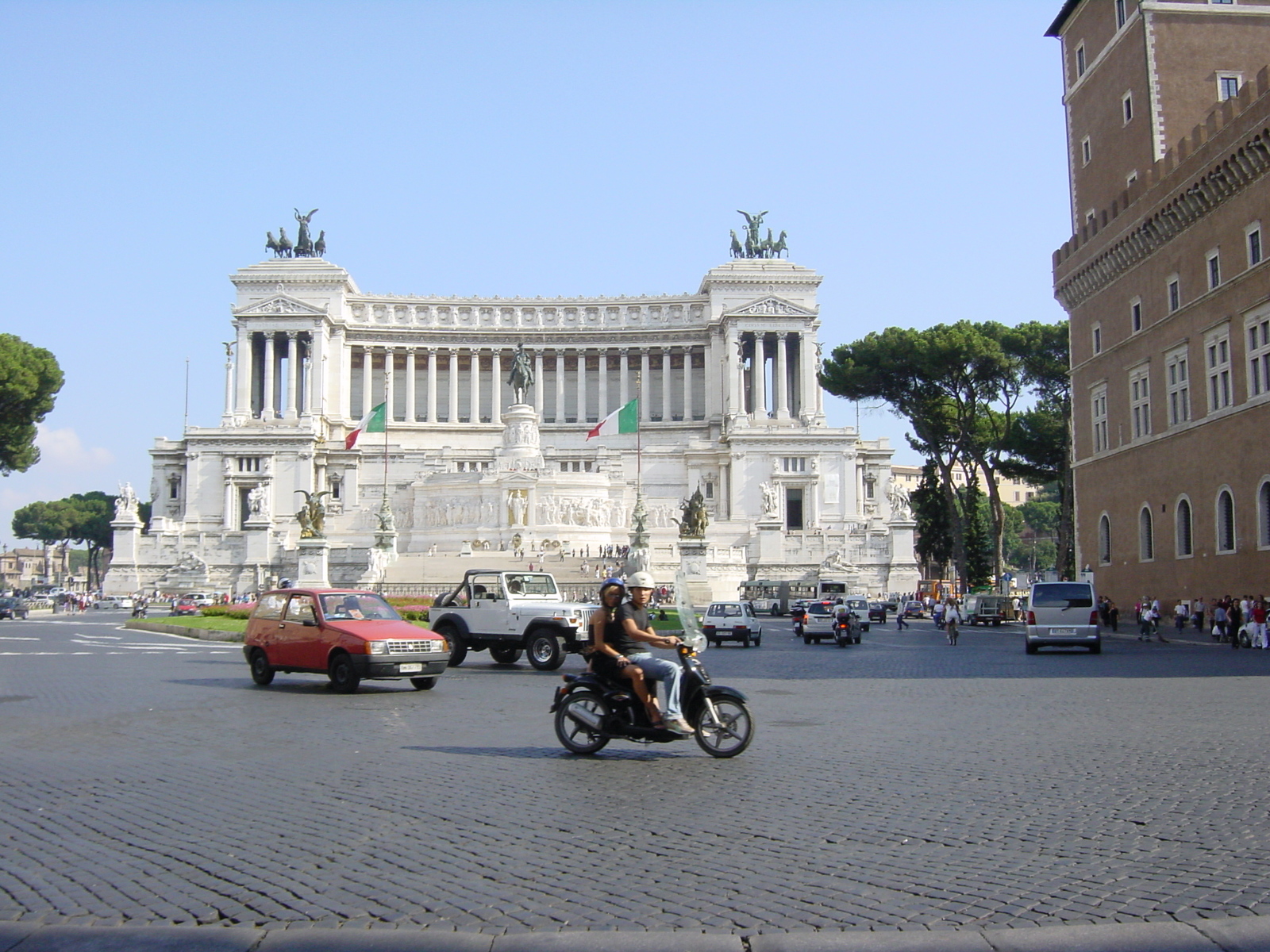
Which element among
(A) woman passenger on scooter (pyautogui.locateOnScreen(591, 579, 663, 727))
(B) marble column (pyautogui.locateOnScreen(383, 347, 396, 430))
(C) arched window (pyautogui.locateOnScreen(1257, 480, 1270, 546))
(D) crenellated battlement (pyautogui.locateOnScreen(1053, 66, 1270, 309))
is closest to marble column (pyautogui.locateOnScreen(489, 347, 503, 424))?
(B) marble column (pyautogui.locateOnScreen(383, 347, 396, 430))

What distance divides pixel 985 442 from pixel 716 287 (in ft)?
118

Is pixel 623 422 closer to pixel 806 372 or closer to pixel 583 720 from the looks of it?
pixel 806 372

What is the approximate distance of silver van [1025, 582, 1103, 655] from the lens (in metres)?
29.4

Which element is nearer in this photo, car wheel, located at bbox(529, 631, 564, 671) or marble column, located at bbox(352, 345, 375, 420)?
car wheel, located at bbox(529, 631, 564, 671)

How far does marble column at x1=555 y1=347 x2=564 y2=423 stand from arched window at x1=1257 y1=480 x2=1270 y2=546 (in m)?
71.8

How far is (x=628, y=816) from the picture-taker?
8.77 metres

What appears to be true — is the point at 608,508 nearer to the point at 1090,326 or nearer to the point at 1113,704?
the point at 1090,326

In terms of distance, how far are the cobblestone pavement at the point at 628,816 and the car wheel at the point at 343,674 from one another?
4.13ft

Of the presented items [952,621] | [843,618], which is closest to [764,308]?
[952,621]

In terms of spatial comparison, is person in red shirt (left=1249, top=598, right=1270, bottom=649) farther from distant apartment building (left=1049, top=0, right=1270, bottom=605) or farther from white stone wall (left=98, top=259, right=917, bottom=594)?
white stone wall (left=98, top=259, right=917, bottom=594)

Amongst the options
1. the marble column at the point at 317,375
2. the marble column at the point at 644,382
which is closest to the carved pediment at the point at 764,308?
the marble column at the point at 644,382

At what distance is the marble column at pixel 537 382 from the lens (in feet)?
333

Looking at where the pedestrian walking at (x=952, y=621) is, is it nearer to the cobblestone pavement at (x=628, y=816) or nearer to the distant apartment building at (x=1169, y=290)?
the distant apartment building at (x=1169, y=290)

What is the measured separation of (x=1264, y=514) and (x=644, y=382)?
237 ft
